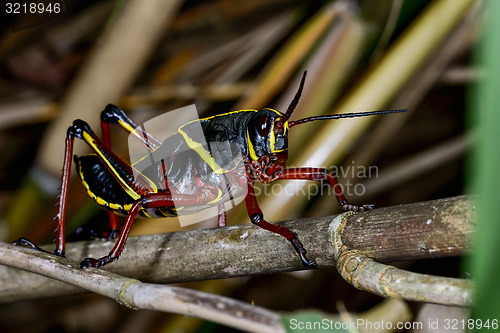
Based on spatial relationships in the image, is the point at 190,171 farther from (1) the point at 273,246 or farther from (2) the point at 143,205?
(1) the point at 273,246

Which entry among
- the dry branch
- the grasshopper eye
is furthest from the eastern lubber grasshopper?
the dry branch

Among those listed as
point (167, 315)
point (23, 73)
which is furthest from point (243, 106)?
point (23, 73)

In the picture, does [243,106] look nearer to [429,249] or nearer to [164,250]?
[164,250]

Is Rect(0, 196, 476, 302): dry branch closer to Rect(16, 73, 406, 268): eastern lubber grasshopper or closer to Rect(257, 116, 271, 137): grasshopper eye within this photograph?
Rect(16, 73, 406, 268): eastern lubber grasshopper

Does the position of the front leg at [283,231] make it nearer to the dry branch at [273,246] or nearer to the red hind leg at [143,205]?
the dry branch at [273,246]

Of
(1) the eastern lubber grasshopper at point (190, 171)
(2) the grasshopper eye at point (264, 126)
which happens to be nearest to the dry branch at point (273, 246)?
(1) the eastern lubber grasshopper at point (190, 171)

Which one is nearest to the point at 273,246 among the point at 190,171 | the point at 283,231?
the point at 283,231
